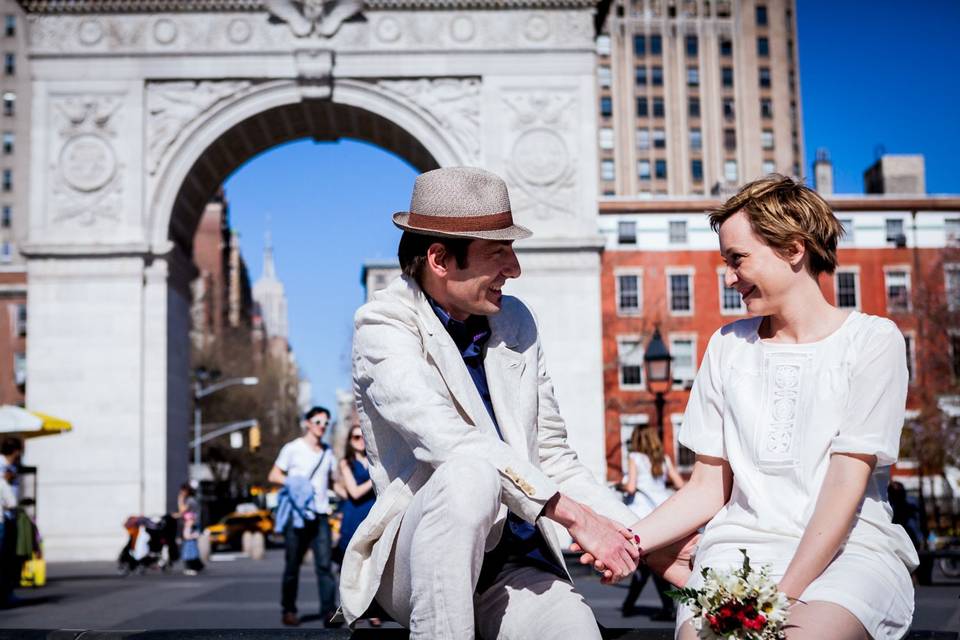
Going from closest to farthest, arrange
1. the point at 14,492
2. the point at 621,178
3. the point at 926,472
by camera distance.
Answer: the point at 14,492
the point at 926,472
the point at 621,178

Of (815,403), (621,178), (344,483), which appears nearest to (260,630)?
(815,403)

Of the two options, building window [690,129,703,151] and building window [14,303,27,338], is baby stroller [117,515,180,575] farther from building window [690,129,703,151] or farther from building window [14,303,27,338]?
building window [690,129,703,151]

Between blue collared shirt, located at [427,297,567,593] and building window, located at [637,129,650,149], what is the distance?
239ft

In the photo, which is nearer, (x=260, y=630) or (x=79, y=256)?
(x=260, y=630)

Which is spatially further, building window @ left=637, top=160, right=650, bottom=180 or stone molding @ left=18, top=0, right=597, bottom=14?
building window @ left=637, top=160, right=650, bottom=180

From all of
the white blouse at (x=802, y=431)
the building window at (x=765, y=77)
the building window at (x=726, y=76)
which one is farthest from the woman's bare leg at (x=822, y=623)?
the building window at (x=765, y=77)

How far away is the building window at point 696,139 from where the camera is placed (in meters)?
75.1

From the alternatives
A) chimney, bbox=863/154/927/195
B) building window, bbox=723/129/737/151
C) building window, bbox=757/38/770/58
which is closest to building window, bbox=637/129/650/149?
building window, bbox=723/129/737/151

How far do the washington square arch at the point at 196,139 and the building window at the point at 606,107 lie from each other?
2083 inches

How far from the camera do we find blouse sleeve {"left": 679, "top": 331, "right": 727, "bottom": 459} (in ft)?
11.1

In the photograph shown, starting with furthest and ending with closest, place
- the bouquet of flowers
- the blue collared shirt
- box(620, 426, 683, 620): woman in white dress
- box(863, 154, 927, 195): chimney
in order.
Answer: box(863, 154, 927, 195): chimney < box(620, 426, 683, 620): woman in white dress < the blue collared shirt < the bouquet of flowers

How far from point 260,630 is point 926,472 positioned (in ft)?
137

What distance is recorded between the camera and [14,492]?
12984mm

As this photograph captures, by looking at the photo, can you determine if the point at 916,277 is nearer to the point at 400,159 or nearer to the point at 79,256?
the point at 400,159
